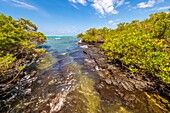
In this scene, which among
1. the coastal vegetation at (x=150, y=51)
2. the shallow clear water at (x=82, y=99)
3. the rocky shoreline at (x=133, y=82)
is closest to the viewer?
the shallow clear water at (x=82, y=99)

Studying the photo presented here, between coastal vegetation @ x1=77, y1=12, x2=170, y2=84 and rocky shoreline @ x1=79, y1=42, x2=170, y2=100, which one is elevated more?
coastal vegetation @ x1=77, y1=12, x2=170, y2=84

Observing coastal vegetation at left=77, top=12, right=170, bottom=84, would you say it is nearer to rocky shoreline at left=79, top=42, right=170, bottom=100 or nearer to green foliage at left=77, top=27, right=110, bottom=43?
rocky shoreline at left=79, top=42, right=170, bottom=100

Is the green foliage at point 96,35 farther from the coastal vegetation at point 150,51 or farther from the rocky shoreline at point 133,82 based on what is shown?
the rocky shoreline at point 133,82

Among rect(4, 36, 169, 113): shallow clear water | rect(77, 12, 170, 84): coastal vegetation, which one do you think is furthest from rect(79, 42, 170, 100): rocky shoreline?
rect(77, 12, 170, 84): coastal vegetation

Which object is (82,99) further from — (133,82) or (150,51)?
(150,51)

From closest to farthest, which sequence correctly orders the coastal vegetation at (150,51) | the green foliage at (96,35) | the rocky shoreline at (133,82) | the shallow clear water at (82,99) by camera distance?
the shallow clear water at (82,99) < the coastal vegetation at (150,51) < the rocky shoreline at (133,82) < the green foliage at (96,35)

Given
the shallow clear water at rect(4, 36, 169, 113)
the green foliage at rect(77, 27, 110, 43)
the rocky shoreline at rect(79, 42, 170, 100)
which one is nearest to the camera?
the shallow clear water at rect(4, 36, 169, 113)

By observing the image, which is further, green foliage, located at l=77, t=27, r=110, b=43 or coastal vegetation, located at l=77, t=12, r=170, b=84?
green foliage, located at l=77, t=27, r=110, b=43

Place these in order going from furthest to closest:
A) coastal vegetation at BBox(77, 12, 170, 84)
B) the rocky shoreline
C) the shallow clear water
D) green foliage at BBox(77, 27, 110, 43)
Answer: green foliage at BBox(77, 27, 110, 43) < the rocky shoreline < coastal vegetation at BBox(77, 12, 170, 84) < the shallow clear water

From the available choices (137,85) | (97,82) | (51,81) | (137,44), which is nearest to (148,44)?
(137,44)

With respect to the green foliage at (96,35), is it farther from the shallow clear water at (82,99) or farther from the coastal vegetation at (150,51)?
the shallow clear water at (82,99)

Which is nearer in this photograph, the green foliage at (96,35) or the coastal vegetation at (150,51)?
the coastal vegetation at (150,51)

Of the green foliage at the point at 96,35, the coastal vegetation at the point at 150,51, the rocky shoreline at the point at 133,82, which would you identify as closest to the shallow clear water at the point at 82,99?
the rocky shoreline at the point at 133,82

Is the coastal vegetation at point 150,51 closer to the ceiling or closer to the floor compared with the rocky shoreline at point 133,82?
closer to the ceiling
